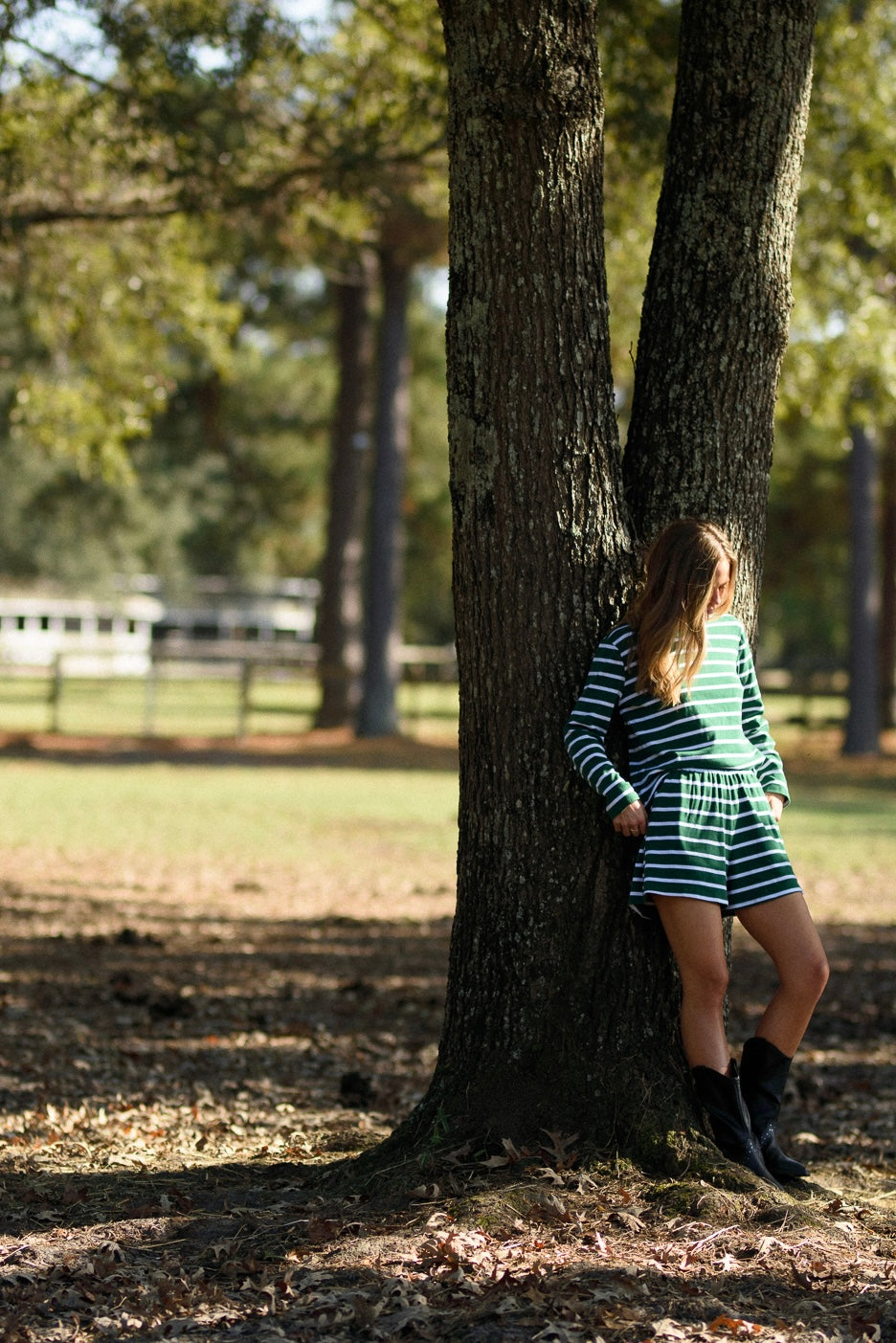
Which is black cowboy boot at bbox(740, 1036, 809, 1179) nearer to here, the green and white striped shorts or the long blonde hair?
the green and white striped shorts

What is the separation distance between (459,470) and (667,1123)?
1.74 meters

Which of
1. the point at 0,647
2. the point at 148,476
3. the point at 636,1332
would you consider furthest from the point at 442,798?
the point at 0,647

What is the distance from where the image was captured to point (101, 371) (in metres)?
14.2

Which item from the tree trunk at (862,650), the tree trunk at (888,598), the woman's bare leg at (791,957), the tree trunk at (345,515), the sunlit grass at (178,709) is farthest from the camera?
the tree trunk at (888,598)

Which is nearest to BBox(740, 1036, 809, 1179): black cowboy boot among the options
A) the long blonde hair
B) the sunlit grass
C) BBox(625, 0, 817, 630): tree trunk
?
the long blonde hair

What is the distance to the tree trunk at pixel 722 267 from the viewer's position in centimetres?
386

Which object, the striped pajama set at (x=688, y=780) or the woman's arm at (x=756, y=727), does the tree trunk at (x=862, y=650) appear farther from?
the striped pajama set at (x=688, y=780)

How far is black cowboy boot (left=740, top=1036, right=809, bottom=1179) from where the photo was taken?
3.79m

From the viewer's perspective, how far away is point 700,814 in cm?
362

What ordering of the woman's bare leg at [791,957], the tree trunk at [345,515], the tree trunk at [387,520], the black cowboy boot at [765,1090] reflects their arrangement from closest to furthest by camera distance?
the woman's bare leg at [791,957], the black cowboy boot at [765,1090], the tree trunk at [387,520], the tree trunk at [345,515]

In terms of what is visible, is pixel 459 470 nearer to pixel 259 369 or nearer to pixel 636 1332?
pixel 636 1332

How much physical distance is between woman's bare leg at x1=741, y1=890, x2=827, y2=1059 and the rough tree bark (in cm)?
27

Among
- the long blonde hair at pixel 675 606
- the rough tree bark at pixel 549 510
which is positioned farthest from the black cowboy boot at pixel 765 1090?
the long blonde hair at pixel 675 606

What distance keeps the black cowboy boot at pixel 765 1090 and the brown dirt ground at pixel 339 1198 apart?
11 cm
